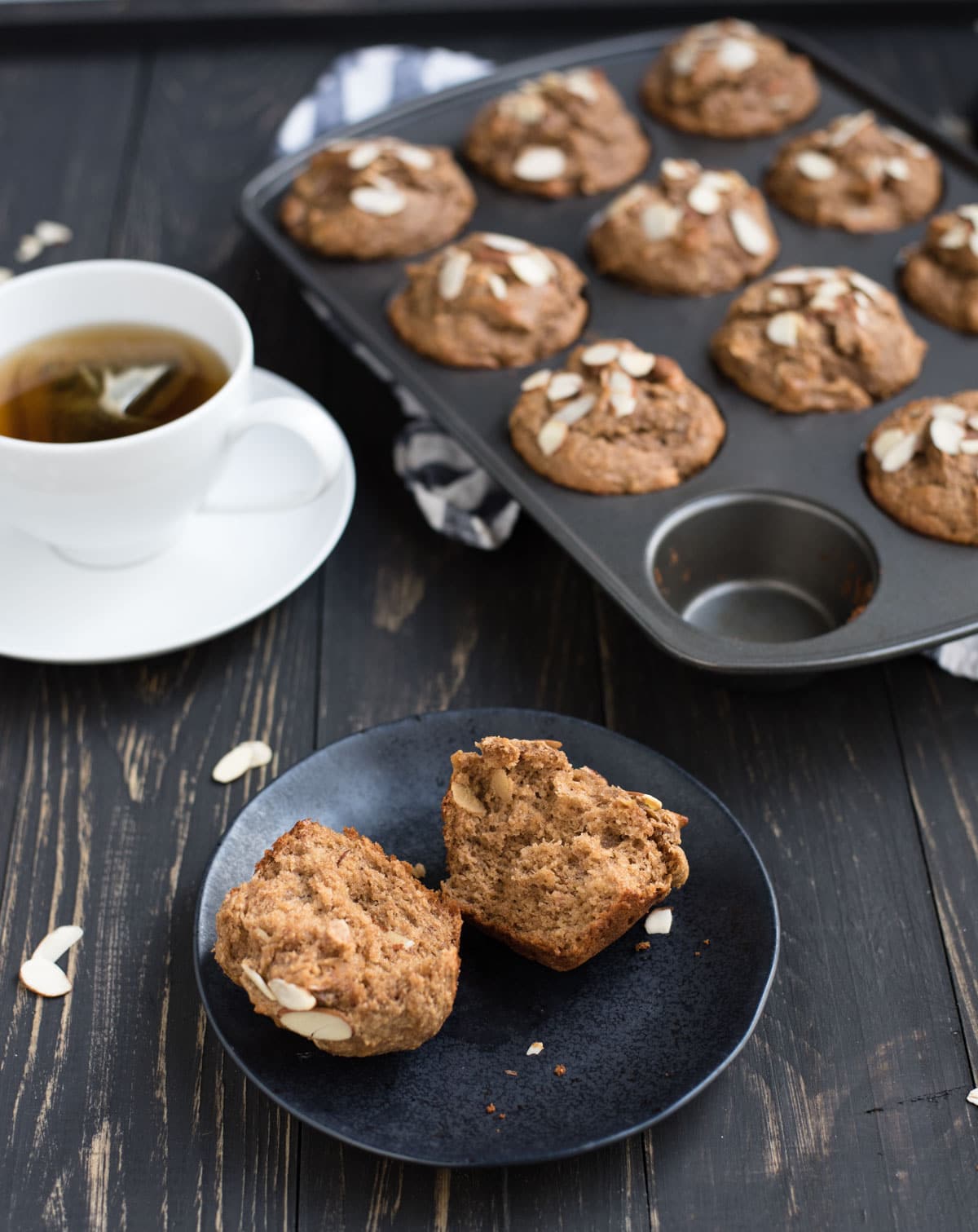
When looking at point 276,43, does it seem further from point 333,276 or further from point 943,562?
point 943,562

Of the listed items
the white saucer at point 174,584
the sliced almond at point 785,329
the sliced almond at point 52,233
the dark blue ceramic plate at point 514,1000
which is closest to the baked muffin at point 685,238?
the sliced almond at point 785,329

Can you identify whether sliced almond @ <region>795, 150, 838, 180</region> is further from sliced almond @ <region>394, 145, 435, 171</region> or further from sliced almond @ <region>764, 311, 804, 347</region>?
sliced almond @ <region>394, 145, 435, 171</region>

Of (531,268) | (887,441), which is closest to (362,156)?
(531,268)

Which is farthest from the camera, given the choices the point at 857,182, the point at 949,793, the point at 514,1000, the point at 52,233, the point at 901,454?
the point at 52,233

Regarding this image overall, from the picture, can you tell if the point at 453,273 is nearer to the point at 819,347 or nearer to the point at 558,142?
the point at 558,142

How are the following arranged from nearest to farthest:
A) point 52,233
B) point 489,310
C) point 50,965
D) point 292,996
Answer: point 292,996
point 50,965
point 489,310
point 52,233

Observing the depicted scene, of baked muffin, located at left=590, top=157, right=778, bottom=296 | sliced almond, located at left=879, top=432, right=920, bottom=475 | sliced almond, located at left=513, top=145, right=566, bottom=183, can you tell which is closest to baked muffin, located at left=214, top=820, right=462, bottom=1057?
sliced almond, located at left=879, top=432, right=920, bottom=475
